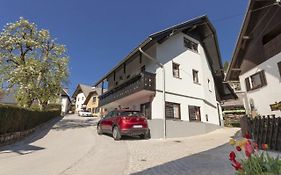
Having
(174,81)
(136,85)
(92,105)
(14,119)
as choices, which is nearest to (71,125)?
(14,119)

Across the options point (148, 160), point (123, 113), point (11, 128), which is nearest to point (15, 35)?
point (11, 128)

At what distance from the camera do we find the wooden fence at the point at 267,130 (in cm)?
831

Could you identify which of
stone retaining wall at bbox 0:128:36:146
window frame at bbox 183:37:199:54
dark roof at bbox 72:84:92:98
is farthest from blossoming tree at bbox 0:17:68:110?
dark roof at bbox 72:84:92:98

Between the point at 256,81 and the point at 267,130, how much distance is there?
660 centimetres

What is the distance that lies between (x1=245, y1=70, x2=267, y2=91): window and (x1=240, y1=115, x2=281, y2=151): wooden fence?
4.40 m

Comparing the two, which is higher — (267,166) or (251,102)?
(251,102)

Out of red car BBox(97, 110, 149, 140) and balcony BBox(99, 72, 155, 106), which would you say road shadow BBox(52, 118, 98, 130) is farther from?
red car BBox(97, 110, 149, 140)

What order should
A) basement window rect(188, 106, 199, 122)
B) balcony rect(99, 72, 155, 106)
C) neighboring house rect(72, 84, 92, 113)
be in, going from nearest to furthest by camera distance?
1. balcony rect(99, 72, 155, 106)
2. basement window rect(188, 106, 199, 122)
3. neighboring house rect(72, 84, 92, 113)

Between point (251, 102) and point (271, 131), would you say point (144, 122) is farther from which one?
point (251, 102)

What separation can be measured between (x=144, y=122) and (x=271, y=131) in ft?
21.7

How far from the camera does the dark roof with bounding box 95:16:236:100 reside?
48.9 ft

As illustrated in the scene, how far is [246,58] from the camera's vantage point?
15656 millimetres

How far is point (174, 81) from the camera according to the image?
15805 mm

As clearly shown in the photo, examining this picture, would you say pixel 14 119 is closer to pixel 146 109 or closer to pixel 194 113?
pixel 146 109
